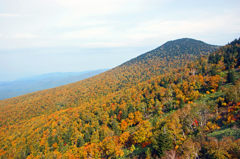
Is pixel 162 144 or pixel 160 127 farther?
pixel 160 127

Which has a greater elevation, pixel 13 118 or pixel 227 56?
pixel 227 56

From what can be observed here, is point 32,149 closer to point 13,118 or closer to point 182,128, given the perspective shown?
point 182,128

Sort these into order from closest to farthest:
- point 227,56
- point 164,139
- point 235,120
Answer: point 164,139
point 235,120
point 227,56

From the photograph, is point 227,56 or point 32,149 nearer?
point 32,149

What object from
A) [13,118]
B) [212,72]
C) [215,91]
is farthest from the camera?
[13,118]

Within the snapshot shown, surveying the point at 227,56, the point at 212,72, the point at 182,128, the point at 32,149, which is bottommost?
the point at 32,149

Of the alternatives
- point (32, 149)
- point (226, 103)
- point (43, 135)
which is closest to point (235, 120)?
point (226, 103)

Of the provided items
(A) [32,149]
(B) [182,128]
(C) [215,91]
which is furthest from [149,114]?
(A) [32,149]

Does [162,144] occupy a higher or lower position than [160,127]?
higher

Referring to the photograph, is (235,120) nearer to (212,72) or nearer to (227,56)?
(212,72)
